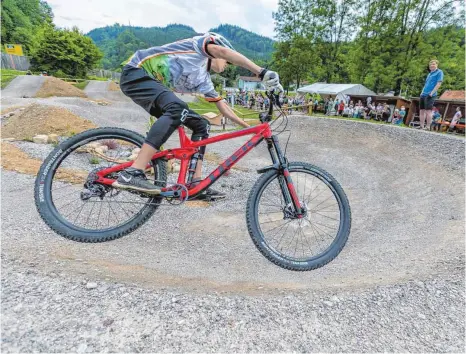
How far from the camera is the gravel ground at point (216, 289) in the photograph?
247cm

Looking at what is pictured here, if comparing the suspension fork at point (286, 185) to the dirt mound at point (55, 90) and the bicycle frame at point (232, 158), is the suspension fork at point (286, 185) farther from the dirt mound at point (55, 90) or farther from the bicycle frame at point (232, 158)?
the dirt mound at point (55, 90)

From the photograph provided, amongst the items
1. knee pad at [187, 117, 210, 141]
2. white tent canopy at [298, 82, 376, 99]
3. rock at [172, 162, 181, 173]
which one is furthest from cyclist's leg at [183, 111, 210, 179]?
white tent canopy at [298, 82, 376, 99]

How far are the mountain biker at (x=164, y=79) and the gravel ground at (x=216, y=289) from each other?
122cm

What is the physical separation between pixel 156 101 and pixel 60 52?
51.0 meters

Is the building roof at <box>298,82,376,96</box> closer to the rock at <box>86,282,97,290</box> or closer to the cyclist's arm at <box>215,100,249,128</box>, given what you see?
the cyclist's arm at <box>215,100,249,128</box>

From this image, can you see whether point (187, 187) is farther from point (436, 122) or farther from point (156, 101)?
point (436, 122)

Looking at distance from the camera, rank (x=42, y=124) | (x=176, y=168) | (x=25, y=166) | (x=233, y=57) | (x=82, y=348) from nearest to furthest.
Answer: (x=82, y=348) < (x=233, y=57) < (x=25, y=166) < (x=176, y=168) < (x=42, y=124)

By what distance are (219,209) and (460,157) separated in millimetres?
9209

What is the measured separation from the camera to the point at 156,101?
3.21 m

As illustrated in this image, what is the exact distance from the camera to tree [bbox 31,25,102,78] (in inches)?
1678

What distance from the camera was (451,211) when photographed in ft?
22.0

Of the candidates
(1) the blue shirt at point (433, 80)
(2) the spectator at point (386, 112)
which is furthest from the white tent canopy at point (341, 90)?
(1) the blue shirt at point (433, 80)

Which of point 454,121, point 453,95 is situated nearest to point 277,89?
point 454,121

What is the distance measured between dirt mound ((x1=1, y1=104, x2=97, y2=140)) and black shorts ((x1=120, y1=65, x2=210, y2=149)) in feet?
27.8
